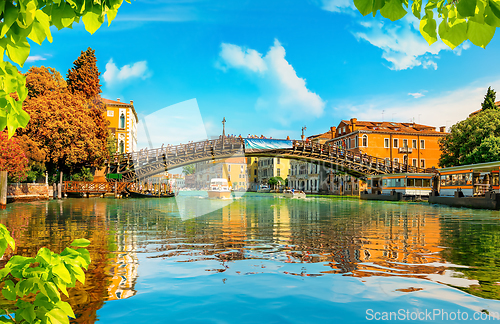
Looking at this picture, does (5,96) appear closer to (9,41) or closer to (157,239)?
(9,41)

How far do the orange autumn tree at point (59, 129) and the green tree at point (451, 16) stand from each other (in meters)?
29.2

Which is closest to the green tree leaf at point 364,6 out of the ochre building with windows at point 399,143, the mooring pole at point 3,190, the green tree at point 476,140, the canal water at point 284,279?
the canal water at point 284,279

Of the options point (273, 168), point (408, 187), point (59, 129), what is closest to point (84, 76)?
point (59, 129)

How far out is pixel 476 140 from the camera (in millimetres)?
34188

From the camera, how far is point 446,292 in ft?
13.9

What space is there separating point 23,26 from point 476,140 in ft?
129

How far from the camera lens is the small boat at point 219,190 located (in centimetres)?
3881

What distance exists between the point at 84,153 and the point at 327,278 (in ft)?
94.7

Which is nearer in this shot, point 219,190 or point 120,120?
point 219,190

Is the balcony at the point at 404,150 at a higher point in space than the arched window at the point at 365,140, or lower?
lower

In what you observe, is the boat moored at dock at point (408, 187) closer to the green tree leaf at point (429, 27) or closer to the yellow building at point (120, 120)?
the green tree leaf at point (429, 27)

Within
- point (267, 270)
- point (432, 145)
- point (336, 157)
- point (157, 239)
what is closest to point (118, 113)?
point (336, 157)

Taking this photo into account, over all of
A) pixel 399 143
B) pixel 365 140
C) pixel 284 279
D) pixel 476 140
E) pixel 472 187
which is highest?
pixel 365 140

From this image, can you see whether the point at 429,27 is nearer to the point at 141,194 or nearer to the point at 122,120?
the point at 141,194
